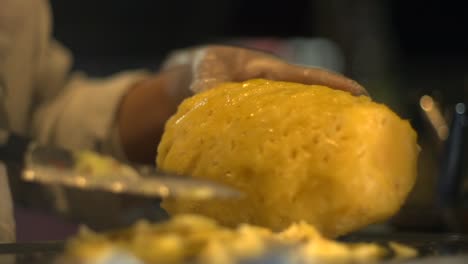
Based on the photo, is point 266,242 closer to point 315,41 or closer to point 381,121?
point 381,121

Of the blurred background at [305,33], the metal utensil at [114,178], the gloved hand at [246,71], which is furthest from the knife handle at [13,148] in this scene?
the blurred background at [305,33]

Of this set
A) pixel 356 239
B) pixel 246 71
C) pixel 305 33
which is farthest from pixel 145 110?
pixel 305 33

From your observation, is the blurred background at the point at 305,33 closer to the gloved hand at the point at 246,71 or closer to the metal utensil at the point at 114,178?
the gloved hand at the point at 246,71

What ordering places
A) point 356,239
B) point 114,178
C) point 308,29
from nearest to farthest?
point 114,178, point 356,239, point 308,29

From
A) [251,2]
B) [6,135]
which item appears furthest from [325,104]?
[251,2]

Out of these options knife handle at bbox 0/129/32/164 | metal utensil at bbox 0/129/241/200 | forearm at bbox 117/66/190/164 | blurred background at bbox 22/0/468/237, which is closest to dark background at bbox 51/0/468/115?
blurred background at bbox 22/0/468/237

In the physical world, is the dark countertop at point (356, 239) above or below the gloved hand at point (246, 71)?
below

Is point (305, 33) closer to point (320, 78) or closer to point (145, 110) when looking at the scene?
point (145, 110)
